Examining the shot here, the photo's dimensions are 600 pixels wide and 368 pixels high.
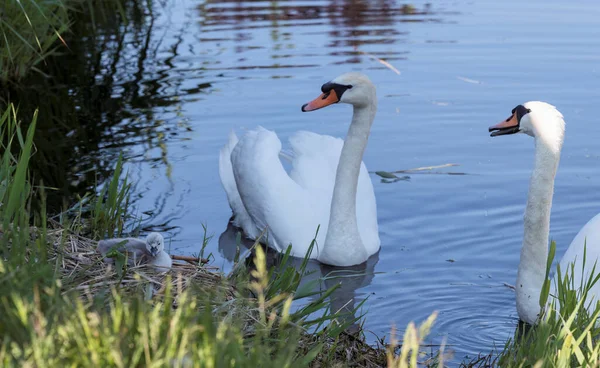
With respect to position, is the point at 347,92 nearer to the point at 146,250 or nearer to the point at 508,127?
the point at 508,127

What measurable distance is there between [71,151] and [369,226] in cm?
327

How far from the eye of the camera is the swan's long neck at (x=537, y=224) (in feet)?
17.6

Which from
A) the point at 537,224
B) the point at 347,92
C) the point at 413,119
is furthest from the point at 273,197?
the point at 413,119

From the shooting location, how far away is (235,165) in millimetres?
7270

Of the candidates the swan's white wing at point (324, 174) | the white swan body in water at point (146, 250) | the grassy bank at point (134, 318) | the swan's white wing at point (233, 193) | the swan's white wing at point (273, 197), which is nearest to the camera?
the grassy bank at point (134, 318)

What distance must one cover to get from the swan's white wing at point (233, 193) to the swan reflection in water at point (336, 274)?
7 centimetres

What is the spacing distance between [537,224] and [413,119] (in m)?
4.16

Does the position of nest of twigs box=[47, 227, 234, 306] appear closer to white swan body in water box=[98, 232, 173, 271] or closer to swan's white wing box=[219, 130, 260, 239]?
white swan body in water box=[98, 232, 173, 271]

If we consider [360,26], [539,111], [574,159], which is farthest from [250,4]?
[539,111]

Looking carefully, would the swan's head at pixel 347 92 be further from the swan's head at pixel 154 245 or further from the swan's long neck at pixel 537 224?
the swan's head at pixel 154 245

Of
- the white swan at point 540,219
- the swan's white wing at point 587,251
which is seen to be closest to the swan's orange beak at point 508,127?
the white swan at point 540,219

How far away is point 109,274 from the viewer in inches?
142

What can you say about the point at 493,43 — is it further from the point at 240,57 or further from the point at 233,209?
the point at 233,209

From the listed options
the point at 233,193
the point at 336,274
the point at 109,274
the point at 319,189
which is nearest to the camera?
the point at 109,274
